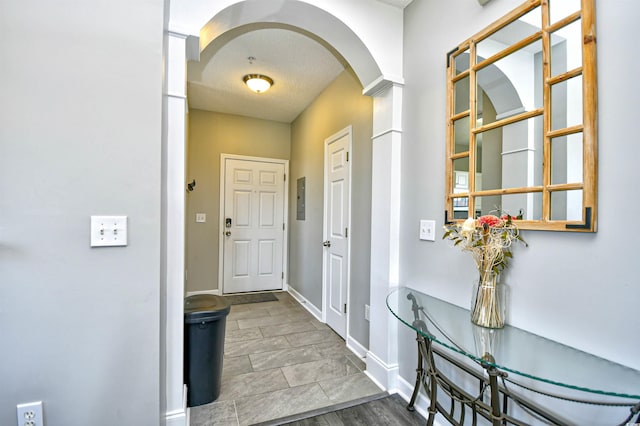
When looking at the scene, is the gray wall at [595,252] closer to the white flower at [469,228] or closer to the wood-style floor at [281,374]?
the white flower at [469,228]

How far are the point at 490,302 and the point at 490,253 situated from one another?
213 mm

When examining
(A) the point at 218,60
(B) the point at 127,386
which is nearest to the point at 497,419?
(B) the point at 127,386

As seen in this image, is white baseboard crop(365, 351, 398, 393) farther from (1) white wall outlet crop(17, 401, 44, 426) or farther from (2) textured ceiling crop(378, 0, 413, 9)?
(2) textured ceiling crop(378, 0, 413, 9)

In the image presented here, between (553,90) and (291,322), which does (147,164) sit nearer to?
(553,90)

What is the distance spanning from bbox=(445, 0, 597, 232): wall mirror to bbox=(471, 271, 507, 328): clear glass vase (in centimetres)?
28

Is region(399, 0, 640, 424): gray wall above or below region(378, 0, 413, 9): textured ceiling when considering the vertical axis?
below

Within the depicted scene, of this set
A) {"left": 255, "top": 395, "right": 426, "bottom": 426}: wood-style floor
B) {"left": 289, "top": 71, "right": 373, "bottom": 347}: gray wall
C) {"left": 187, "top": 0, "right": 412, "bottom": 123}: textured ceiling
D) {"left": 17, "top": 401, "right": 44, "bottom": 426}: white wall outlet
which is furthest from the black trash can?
{"left": 187, "top": 0, "right": 412, "bottom": 123}: textured ceiling

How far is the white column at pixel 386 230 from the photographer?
2.02 metres

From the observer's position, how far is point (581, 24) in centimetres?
109

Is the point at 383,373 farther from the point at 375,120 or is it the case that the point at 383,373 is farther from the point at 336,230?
the point at 375,120

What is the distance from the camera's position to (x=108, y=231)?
47.3 inches

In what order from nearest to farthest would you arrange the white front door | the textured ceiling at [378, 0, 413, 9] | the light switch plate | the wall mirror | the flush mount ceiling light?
1. the wall mirror
2. the light switch plate
3. the textured ceiling at [378, 0, 413, 9]
4. the white front door
5. the flush mount ceiling light

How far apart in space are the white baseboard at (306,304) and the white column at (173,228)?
202cm

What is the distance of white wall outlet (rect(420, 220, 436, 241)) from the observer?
1.76 m
